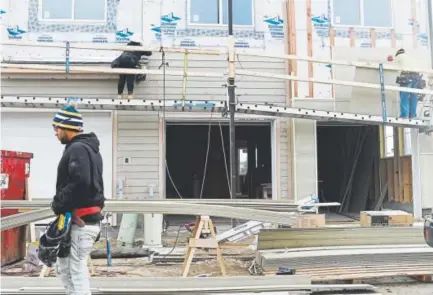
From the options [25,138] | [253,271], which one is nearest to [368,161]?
[253,271]

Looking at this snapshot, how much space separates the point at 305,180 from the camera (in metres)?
9.69

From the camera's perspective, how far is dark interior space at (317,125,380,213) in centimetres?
1277

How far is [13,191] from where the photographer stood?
6.42 metres

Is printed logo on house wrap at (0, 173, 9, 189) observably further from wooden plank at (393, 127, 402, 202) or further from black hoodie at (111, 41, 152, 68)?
wooden plank at (393, 127, 402, 202)

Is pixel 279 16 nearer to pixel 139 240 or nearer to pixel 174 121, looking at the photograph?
pixel 174 121

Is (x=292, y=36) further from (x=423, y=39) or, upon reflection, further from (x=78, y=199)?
(x=78, y=199)

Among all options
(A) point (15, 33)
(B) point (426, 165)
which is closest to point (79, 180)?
(A) point (15, 33)

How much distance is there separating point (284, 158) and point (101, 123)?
394cm

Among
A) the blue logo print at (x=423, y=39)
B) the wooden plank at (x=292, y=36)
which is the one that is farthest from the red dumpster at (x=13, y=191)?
the blue logo print at (x=423, y=39)

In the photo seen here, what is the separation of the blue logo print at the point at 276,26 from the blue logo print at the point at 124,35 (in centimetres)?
297

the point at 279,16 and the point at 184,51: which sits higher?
the point at 279,16

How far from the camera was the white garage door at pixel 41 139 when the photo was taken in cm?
947

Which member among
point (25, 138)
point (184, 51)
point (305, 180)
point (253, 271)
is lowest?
point (253, 271)

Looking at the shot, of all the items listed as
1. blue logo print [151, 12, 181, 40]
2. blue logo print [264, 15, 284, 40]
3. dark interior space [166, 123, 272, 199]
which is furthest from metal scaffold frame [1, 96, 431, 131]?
dark interior space [166, 123, 272, 199]
